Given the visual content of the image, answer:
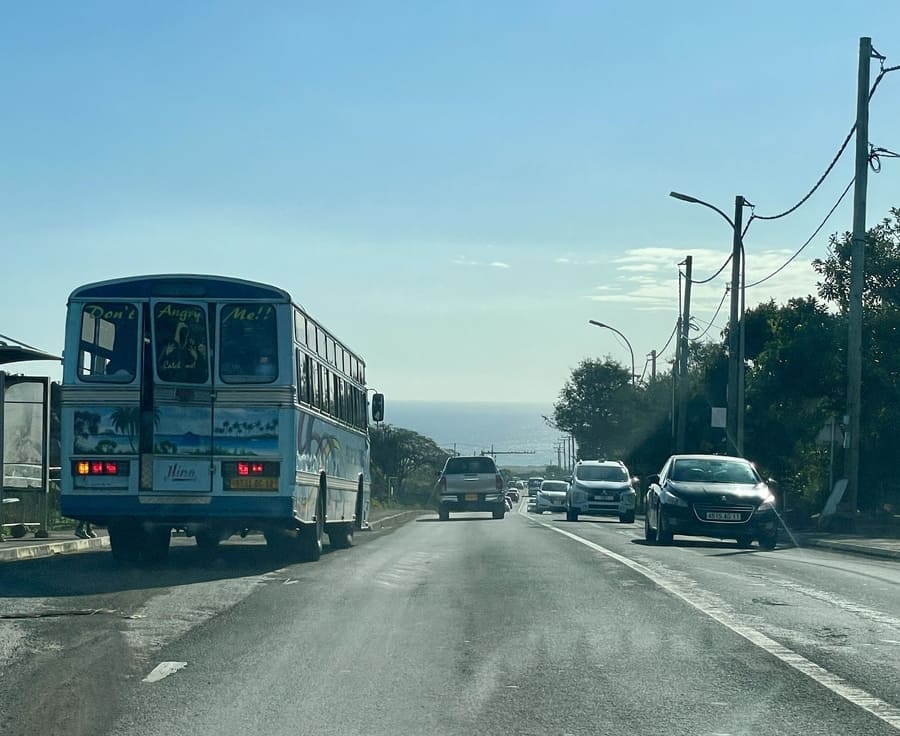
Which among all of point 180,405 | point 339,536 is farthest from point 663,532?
point 180,405

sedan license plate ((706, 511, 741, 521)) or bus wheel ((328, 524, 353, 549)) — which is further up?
sedan license plate ((706, 511, 741, 521))

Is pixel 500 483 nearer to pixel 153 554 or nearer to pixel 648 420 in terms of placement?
pixel 153 554

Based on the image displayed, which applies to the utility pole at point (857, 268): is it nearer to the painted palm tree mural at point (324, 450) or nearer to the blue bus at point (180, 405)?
the painted palm tree mural at point (324, 450)

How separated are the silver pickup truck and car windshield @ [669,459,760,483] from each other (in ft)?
59.3

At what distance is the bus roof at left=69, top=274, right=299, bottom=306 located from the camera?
1622 cm

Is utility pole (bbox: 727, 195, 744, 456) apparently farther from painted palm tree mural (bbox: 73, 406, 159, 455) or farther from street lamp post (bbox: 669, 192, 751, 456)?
painted palm tree mural (bbox: 73, 406, 159, 455)

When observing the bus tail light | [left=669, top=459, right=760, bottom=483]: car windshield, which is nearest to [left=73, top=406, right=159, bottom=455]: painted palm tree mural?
the bus tail light

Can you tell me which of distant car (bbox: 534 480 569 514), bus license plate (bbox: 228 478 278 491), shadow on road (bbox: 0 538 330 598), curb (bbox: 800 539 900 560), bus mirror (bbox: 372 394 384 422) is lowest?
distant car (bbox: 534 480 569 514)

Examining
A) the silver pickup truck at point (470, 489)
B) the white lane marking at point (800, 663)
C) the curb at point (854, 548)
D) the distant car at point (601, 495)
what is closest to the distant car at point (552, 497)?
the silver pickup truck at point (470, 489)

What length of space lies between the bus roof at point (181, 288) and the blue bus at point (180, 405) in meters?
0.01

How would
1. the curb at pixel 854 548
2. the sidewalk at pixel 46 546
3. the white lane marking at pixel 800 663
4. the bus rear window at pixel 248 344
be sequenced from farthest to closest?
1. the curb at pixel 854 548
2. the sidewalk at pixel 46 546
3. the bus rear window at pixel 248 344
4. the white lane marking at pixel 800 663

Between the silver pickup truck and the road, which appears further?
the silver pickup truck

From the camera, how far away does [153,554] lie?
56.6 feet

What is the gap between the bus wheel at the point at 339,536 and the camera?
22.1 meters
